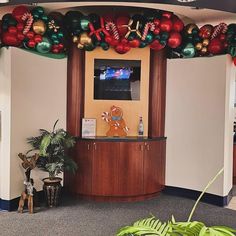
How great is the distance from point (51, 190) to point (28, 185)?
0.34 metres

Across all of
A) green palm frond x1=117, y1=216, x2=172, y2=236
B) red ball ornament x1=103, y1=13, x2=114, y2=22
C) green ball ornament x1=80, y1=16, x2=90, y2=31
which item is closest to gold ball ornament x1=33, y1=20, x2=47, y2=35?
green ball ornament x1=80, y1=16, x2=90, y2=31

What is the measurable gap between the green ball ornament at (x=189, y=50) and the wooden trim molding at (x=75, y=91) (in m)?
1.58

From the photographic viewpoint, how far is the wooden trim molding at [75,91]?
564cm

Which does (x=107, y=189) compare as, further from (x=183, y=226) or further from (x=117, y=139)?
(x=183, y=226)

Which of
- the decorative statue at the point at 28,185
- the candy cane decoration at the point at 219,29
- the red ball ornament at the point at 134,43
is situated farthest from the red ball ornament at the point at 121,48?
the decorative statue at the point at 28,185

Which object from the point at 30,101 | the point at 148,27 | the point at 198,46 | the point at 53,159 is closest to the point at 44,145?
the point at 53,159

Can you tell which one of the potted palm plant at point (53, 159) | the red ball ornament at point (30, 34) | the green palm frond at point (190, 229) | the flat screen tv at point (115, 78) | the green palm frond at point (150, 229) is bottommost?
the potted palm plant at point (53, 159)

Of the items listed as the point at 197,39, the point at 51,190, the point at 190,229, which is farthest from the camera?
the point at 197,39

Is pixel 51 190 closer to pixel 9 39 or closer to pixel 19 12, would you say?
pixel 9 39

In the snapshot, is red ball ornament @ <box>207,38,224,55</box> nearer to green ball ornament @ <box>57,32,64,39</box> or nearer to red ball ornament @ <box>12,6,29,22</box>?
green ball ornament @ <box>57,32,64,39</box>

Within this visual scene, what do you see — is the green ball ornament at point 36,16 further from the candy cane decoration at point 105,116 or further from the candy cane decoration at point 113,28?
the candy cane decoration at point 105,116

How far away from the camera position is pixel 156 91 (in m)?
5.83

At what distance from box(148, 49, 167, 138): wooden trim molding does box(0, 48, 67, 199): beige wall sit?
1.42 m

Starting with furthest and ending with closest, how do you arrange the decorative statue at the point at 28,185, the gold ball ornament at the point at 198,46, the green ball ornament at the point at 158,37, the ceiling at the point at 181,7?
the gold ball ornament at the point at 198,46, the green ball ornament at the point at 158,37, the decorative statue at the point at 28,185, the ceiling at the point at 181,7
